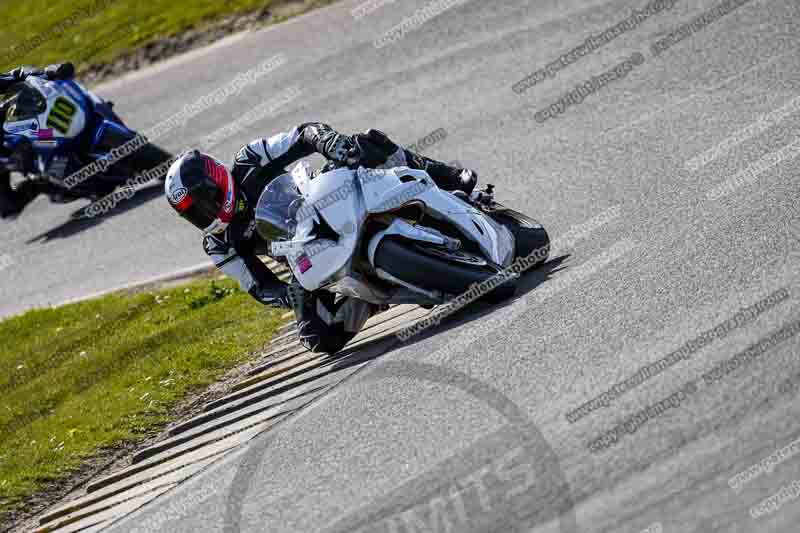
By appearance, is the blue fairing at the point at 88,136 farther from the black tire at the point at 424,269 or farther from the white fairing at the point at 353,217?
the black tire at the point at 424,269

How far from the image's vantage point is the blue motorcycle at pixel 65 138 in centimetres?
1453

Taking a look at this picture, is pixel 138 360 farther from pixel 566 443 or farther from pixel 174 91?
pixel 174 91

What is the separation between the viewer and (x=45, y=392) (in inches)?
439

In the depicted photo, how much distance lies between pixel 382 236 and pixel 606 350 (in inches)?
77.4

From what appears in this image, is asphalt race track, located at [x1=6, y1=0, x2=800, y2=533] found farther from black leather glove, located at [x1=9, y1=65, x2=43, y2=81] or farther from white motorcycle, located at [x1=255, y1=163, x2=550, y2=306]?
black leather glove, located at [x1=9, y1=65, x2=43, y2=81]

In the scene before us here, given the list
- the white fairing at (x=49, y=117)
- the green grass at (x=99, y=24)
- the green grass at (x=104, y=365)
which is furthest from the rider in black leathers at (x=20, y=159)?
the green grass at (x=99, y=24)

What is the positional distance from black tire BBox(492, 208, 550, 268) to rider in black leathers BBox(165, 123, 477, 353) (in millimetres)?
419

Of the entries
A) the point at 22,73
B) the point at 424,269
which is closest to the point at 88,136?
the point at 22,73

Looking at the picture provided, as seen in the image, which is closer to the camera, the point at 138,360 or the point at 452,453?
the point at 452,453

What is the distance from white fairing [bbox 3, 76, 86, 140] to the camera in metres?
14.5

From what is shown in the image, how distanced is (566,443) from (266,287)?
3.96 meters

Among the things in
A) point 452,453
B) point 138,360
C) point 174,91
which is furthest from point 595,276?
point 174,91

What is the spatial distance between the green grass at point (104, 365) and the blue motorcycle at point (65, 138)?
243 cm

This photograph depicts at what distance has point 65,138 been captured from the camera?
14.7 metres
